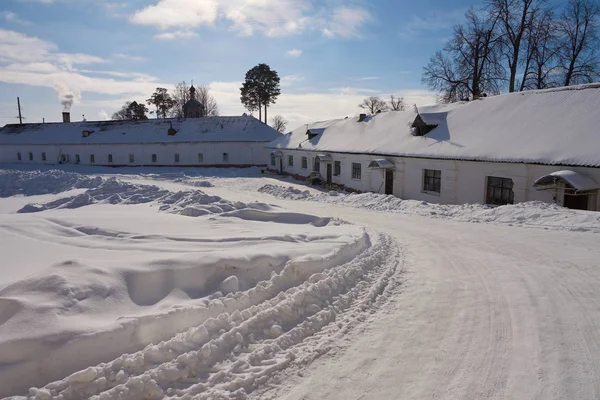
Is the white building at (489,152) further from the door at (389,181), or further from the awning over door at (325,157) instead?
the awning over door at (325,157)

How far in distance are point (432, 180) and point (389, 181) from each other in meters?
2.99

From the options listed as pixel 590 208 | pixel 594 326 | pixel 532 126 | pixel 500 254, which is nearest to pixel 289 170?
pixel 532 126

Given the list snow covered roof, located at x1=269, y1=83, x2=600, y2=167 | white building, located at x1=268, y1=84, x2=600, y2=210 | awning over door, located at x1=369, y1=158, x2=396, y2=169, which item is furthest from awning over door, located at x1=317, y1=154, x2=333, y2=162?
awning over door, located at x1=369, y1=158, x2=396, y2=169

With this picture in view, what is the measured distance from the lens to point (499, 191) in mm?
16172

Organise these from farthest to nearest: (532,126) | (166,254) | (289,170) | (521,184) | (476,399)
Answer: (289,170), (532,126), (521,184), (166,254), (476,399)

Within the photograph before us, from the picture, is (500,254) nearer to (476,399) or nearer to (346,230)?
(346,230)

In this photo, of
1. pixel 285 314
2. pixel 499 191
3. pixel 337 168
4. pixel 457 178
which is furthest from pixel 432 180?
pixel 285 314

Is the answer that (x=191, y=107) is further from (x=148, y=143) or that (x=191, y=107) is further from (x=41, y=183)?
(x=41, y=183)

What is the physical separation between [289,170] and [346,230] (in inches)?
962

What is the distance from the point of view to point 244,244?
8.07 meters

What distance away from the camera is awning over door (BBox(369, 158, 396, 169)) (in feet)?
68.5

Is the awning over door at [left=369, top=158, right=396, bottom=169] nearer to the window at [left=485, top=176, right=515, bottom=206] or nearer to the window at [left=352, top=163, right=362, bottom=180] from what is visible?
the window at [left=352, top=163, right=362, bottom=180]

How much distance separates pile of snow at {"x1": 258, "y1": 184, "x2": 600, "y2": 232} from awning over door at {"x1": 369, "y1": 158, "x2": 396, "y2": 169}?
2705mm

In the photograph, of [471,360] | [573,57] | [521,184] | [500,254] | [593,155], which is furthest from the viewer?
[573,57]
